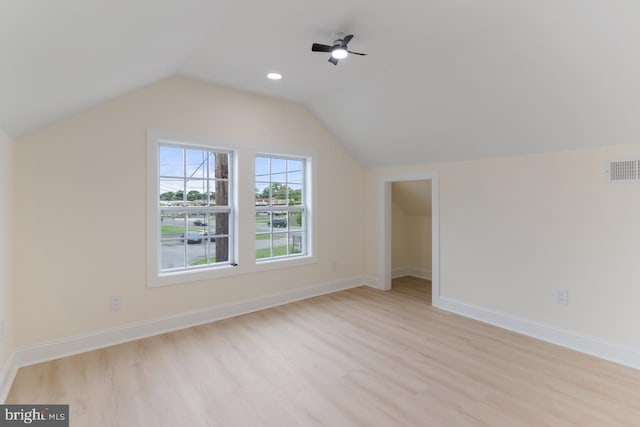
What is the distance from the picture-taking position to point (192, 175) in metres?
3.64

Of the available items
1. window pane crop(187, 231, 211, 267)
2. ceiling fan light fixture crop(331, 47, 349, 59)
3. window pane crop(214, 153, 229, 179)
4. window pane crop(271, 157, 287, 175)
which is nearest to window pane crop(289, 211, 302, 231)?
window pane crop(271, 157, 287, 175)

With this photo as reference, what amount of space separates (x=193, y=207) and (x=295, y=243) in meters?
1.53

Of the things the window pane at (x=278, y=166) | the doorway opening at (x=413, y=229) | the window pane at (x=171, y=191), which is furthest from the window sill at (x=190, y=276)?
the doorway opening at (x=413, y=229)

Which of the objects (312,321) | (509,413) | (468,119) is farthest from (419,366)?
(468,119)

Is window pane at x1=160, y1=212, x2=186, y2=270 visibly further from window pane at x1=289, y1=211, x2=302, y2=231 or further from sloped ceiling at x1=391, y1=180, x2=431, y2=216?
sloped ceiling at x1=391, y1=180, x2=431, y2=216

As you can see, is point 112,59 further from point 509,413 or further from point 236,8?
point 509,413

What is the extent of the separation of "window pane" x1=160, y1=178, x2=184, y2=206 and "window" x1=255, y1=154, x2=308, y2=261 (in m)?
0.93

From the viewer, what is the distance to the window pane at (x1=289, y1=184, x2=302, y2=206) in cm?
451

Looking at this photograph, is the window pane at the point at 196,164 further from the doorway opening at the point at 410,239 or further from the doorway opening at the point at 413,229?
the doorway opening at the point at 410,239

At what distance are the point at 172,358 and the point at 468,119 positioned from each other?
142 inches

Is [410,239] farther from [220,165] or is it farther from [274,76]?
[274,76]

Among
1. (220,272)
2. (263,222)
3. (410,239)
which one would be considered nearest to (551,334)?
(410,239)

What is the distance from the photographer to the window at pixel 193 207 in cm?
346

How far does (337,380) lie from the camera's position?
2.42 m
